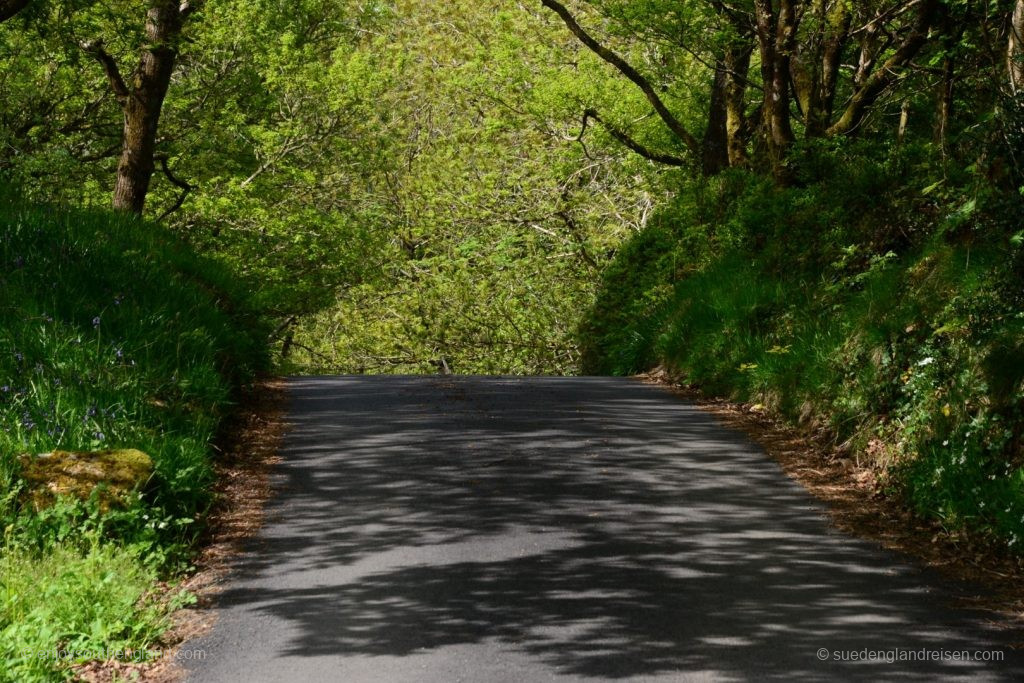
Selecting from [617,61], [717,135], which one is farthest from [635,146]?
[617,61]

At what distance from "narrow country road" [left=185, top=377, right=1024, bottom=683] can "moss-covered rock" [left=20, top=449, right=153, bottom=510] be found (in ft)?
2.71

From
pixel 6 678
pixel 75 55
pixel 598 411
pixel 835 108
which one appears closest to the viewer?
pixel 6 678

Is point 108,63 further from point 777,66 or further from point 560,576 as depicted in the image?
point 560,576

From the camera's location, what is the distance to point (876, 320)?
9.90 m

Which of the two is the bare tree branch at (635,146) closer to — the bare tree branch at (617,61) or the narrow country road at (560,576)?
the bare tree branch at (617,61)

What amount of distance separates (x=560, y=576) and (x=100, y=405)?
354 centimetres

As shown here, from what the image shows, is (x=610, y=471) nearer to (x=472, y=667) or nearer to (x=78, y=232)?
(x=472, y=667)

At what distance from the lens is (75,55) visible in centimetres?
1508

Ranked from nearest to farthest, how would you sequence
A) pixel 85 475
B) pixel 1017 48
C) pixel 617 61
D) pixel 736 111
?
1. pixel 85 475
2. pixel 1017 48
3. pixel 736 111
4. pixel 617 61

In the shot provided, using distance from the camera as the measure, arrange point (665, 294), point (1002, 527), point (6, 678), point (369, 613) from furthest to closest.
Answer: point (665, 294)
point (1002, 527)
point (369, 613)
point (6, 678)

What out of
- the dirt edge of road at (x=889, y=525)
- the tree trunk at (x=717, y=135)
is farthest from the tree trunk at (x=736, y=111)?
the dirt edge of road at (x=889, y=525)

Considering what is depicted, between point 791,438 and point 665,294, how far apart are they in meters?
7.97

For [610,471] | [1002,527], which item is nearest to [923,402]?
[1002,527]

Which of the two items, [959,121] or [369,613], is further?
[959,121]
